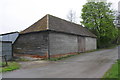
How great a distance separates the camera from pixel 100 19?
31062 millimetres

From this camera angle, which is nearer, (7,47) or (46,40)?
(46,40)

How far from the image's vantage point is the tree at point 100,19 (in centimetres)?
3100

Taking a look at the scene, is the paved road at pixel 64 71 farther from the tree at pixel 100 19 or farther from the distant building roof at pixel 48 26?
the tree at pixel 100 19

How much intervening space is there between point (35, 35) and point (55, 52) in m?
3.44

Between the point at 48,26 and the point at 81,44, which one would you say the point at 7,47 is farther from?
the point at 81,44

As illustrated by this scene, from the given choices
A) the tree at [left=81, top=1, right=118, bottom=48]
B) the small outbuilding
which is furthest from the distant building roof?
the tree at [left=81, top=1, right=118, bottom=48]

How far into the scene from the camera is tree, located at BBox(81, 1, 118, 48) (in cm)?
3100

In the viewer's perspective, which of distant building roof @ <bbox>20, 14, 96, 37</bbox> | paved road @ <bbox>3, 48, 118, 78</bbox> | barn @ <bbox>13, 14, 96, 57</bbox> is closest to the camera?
paved road @ <bbox>3, 48, 118, 78</bbox>

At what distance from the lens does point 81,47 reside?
70.0 ft

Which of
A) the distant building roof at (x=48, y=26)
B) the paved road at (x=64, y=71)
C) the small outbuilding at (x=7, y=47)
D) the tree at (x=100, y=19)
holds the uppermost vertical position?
the tree at (x=100, y=19)

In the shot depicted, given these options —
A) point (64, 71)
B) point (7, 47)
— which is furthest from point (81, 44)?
point (64, 71)

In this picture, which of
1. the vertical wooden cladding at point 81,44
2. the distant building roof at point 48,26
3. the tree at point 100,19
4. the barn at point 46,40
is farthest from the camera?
the tree at point 100,19

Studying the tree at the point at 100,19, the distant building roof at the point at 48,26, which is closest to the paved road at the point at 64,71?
the distant building roof at the point at 48,26

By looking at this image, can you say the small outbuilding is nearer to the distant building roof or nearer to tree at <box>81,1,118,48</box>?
the distant building roof
